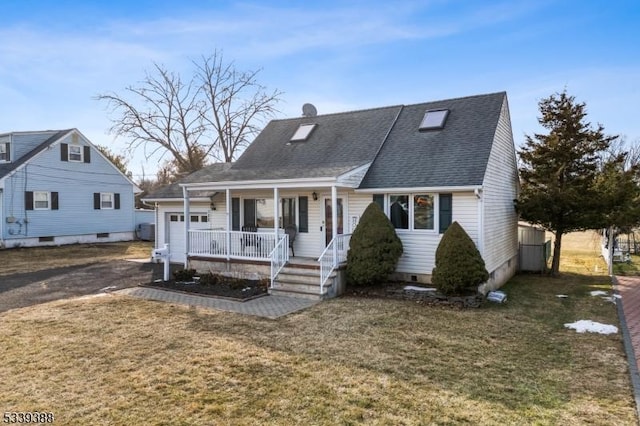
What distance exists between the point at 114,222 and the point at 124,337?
22.2 metres

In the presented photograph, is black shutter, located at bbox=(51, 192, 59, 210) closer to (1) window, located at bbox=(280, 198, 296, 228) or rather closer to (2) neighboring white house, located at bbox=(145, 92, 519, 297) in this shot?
(2) neighboring white house, located at bbox=(145, 92, 519, 297)

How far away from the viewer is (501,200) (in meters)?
12.9

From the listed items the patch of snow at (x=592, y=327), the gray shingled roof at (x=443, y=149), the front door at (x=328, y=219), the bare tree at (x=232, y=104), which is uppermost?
the bare tree at (x=232, y=104)

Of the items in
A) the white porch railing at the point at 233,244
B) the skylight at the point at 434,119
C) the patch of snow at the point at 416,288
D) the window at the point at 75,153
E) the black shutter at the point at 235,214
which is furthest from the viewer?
the window at the point at 75,153

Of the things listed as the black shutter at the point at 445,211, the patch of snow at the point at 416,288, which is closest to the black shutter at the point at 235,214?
the patch of snow at the point at 416,288

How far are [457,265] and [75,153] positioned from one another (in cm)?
2424

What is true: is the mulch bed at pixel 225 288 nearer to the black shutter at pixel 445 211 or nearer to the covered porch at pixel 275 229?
the covered porch at pixel 275 229

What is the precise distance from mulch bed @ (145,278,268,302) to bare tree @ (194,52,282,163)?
20.0m

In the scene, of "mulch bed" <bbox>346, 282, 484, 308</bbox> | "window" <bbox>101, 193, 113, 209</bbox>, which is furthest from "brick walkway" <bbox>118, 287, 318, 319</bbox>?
"window" <bbox>101, 193, 113, 209</bbox>

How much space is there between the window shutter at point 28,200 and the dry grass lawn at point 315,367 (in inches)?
631

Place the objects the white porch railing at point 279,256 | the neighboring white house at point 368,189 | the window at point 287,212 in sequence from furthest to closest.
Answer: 1. the window at point 287,212
2. the white porch railing at point 279,256
3. the neighboring white house at point 368,189

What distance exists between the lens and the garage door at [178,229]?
16609 mm

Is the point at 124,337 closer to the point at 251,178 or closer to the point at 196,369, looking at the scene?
the point at 196,369

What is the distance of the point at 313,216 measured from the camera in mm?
13281
